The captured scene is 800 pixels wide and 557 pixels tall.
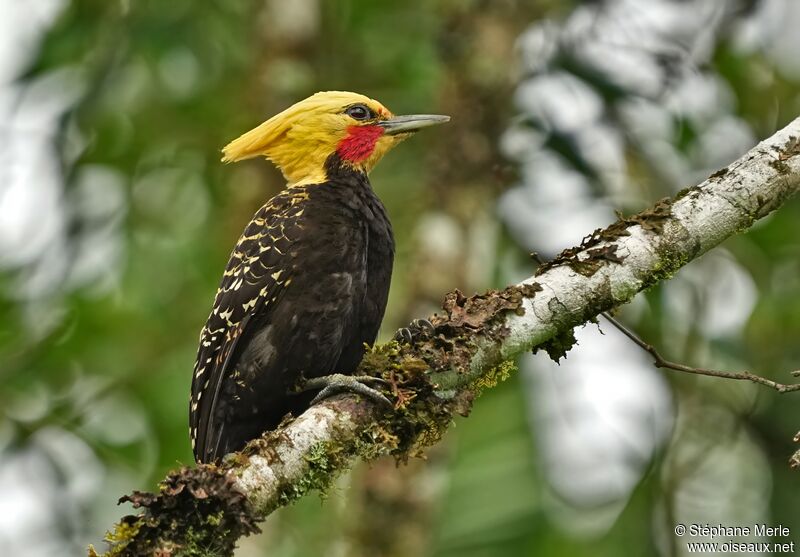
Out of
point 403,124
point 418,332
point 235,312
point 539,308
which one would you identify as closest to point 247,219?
point 403,124

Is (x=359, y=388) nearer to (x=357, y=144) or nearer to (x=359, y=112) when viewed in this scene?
(x=357, y=144)

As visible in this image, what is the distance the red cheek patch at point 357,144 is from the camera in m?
5.50

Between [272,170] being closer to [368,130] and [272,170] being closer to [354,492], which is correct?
[368,130]

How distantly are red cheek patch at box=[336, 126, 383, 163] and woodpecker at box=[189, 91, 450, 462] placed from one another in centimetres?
30

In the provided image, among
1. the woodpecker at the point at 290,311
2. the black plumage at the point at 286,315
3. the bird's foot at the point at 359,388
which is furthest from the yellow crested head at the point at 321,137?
the bird's foot at the point at 359,388

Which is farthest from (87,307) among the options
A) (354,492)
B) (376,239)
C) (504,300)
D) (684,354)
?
(504,300)

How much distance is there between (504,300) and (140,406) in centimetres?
421

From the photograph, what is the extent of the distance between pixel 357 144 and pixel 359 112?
0.81 feet

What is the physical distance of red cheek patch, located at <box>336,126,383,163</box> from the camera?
5496 mm

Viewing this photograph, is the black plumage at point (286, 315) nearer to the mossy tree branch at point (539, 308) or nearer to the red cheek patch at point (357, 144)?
the red cheek patch at point (357, 144)

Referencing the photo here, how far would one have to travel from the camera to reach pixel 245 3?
878 cm

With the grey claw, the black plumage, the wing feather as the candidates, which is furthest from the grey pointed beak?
the grey claw

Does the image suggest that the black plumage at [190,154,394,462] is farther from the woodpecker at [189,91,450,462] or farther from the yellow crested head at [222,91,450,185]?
the yellow crested head at [222,91,450,185]

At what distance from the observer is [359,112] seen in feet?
18.7
